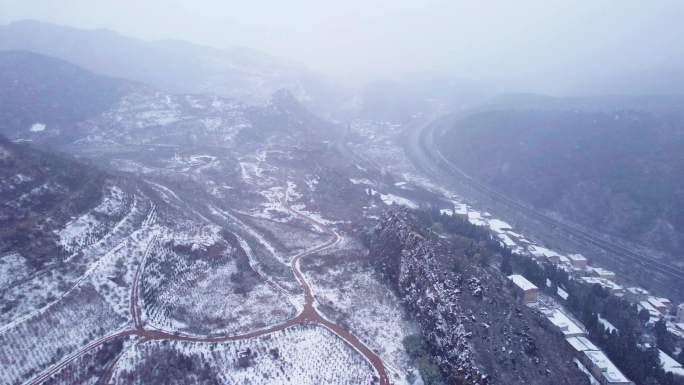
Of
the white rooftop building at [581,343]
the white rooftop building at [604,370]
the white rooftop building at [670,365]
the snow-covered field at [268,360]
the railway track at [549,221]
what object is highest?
the white rooftop building at [604,370]

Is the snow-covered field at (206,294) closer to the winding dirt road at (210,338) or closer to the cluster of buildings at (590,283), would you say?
the winding dirt road at (210,338)

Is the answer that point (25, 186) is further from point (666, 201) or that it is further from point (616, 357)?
point (666, 201)

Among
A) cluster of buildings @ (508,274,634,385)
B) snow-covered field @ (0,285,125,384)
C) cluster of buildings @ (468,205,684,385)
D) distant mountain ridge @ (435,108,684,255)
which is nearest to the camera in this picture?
snow-covered field @ (0,285,125,384)

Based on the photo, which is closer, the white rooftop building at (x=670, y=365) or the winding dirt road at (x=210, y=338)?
the winding dirt road at (x=210, y=338)

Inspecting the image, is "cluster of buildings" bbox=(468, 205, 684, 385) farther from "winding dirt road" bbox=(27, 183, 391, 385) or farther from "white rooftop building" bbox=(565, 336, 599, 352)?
"winding dirt road" bbox=(27, 183, 391, 385)

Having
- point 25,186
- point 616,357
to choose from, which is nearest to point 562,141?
point 616,357

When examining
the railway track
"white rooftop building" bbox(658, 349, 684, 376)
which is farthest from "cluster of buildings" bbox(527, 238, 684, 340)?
the railway track

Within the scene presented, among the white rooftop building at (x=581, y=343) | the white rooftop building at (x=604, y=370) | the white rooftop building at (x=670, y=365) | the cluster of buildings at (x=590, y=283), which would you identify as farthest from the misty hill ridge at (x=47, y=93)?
the white rooftop building at (x=670, y=365)

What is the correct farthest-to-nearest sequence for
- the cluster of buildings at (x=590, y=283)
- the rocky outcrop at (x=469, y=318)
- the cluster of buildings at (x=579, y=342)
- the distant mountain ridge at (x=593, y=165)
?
the distant mountain ridge at (x=593, y=165) → the cluster of buildings at (x=590, y=283) → the cluster of buildings at (x=579, y=342) → the rocky outcrop at (x=469, y=318)
